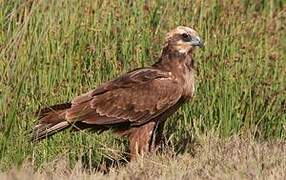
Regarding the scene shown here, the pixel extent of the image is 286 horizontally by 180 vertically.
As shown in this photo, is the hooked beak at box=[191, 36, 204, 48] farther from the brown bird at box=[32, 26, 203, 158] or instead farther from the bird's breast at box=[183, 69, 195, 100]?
the bird's breast at box=[183, 69, 195, 100]

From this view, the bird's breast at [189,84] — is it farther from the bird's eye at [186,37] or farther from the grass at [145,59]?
the grass at [145,59]

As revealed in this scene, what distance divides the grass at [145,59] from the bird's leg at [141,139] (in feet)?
0.51

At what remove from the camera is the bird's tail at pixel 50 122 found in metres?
7.07

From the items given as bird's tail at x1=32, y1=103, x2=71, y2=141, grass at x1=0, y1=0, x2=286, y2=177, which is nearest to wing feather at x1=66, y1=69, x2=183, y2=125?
bird's tail at x1=32, y1=103, x2=71, y2=141

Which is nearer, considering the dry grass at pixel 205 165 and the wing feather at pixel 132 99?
the dry grass at pixel 205 165

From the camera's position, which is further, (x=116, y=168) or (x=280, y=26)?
(x=280, y=26)

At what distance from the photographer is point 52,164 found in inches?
270

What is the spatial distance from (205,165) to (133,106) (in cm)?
96

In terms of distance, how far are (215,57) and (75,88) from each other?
1288 millimetres

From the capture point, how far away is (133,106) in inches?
288

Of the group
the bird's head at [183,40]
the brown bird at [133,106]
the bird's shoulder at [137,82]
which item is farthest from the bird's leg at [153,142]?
the bird's head at [183,40]

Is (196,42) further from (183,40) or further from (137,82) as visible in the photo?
(137,82)

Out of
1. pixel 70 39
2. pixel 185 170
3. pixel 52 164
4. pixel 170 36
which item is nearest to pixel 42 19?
pixel 70 39

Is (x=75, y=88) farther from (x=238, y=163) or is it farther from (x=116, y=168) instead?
(x=238, y=163)
